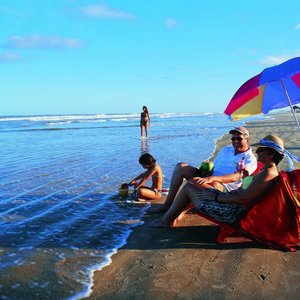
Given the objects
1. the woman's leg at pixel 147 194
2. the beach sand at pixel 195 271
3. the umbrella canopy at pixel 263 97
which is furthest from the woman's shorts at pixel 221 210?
the woman's leg at pixel 147 194

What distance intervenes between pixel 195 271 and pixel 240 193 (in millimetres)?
917

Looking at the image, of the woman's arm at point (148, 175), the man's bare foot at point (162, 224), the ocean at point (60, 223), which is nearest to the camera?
the ocean at point (60, 223)

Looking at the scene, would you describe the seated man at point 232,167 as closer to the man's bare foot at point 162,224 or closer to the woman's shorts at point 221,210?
the man's bare foot at point 162,224

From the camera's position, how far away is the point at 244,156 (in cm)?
497

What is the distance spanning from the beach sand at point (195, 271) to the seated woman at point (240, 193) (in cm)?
36

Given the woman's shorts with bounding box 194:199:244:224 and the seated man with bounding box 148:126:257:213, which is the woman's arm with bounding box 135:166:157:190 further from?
the woman's shorts with bounding box 194:199:244:224

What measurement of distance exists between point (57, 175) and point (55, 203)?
253cm

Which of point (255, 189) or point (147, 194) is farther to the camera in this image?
point (147, 194)

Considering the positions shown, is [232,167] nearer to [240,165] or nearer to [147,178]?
[240,165]

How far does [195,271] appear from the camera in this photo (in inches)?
125

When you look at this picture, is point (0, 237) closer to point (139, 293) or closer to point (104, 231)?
point (104, 231)

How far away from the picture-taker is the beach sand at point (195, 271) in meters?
2.81

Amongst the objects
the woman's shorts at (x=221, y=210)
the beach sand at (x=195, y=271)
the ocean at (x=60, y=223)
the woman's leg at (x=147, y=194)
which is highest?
the woman's shorts at (x=221, y=210)

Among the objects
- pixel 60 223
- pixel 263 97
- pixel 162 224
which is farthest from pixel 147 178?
pixel 263 97
